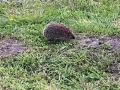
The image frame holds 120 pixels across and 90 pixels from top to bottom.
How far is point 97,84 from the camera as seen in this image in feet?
15.0

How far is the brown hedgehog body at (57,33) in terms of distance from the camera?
5.61m

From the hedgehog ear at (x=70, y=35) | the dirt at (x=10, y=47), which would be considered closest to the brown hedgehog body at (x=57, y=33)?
the hedgehog ear at (x=70, y=35)

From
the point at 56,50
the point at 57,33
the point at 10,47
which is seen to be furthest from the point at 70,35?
the point at 10,47

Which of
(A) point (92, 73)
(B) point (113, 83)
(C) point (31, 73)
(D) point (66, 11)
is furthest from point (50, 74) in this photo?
(D) point (66, 11)

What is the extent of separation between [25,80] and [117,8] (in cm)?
288

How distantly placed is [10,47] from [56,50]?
2.45 feet

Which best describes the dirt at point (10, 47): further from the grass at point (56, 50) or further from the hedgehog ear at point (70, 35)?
the hedgehog ear at point (70, 35)

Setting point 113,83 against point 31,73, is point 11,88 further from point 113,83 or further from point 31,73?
point 113,83

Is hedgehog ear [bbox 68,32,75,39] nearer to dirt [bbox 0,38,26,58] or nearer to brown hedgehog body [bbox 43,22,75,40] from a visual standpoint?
brown hedgehog body [bbox 43,22,75,40]

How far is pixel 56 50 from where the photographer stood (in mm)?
5371

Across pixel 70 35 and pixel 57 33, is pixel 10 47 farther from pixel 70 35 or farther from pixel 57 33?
pixel 70 35

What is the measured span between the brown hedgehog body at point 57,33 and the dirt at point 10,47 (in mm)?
440

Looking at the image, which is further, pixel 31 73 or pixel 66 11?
pixel 66 11

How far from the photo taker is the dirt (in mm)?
5367
